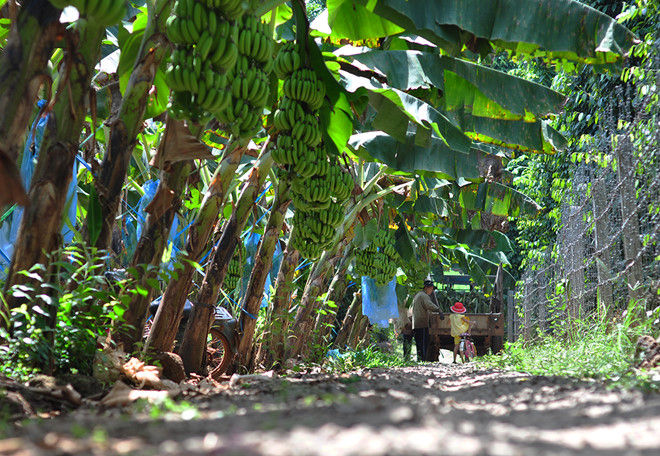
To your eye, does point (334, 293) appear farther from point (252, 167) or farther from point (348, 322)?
point (252, 167)

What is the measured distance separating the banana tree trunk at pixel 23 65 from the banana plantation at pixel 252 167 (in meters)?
0.01

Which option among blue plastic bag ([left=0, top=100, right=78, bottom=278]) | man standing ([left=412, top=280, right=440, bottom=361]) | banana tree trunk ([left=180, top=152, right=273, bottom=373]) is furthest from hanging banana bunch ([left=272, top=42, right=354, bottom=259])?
man standing ([left=412, top=280, right=440, bottom=361])

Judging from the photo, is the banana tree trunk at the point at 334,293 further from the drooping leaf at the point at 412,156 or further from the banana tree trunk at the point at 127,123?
the banana tree trunk at the point at 127,123

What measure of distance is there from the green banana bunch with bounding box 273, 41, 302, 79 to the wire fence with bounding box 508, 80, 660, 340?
3.05m

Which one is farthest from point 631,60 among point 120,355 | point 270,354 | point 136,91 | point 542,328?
point 120,355

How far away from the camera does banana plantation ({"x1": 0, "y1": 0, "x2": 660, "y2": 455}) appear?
149 inches

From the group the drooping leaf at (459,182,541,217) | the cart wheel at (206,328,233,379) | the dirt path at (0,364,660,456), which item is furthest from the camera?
the drooping leaf at (459,182,541,217)

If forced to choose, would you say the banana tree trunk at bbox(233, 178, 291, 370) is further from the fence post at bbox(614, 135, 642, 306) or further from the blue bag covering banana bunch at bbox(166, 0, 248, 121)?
the fence post at bbox(614, 135, 642, 306)

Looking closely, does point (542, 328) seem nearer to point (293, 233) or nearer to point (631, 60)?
point (631, 60)

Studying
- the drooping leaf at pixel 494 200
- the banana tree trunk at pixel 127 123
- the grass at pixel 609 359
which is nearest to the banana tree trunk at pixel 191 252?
the banana tree trunk at pixel 127 123

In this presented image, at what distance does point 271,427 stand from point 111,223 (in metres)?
2.78

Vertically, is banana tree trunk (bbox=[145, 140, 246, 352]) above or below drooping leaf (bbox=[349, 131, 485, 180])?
below

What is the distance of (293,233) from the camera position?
709cm

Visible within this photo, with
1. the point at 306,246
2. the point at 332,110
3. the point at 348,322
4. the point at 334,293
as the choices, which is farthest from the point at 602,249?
the point at 348,322
